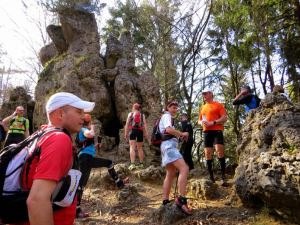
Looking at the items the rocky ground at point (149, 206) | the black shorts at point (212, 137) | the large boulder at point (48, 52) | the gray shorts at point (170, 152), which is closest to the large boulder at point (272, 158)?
the rocky ground at point (149, 206)

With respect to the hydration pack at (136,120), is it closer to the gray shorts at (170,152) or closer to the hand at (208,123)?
the hand at (208,123)

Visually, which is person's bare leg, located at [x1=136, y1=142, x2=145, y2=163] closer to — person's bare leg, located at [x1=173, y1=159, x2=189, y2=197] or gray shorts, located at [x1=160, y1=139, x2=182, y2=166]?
gray shorts, located at [x1=160, y1=139, x2=182, y2=166]

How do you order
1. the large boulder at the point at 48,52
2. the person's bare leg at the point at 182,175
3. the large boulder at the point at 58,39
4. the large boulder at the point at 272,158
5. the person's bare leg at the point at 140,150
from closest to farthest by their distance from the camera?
the large boulder at the point at 272,158 → the person's bare leg at the point at 182,175 → the person's bare leg at the point at 140,150 → the large boulder at the point at 58,39 → the large boulder at the point at 48,52

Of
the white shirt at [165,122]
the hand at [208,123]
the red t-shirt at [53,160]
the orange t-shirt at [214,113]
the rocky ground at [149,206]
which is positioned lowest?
the rocky ground at [149,206]

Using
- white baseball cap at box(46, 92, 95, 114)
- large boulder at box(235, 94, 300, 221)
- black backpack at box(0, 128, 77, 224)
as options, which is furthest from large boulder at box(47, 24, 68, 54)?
black backpack at box(0, 128, 77, 224)

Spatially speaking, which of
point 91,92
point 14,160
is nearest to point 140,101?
point 91,92

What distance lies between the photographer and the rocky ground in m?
5.38

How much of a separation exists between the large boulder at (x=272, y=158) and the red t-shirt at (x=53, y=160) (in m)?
3.59

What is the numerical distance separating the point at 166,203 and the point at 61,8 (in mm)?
10788

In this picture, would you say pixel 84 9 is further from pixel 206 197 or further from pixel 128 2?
pixel 206 197

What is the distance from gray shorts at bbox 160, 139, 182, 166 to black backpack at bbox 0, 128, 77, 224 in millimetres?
3726

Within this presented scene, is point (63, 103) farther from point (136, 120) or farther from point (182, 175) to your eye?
point (136, 120)

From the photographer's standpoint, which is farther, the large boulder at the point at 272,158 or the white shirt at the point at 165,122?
the white shirt at the point at 165,122

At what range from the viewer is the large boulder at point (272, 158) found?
15.6 feet
